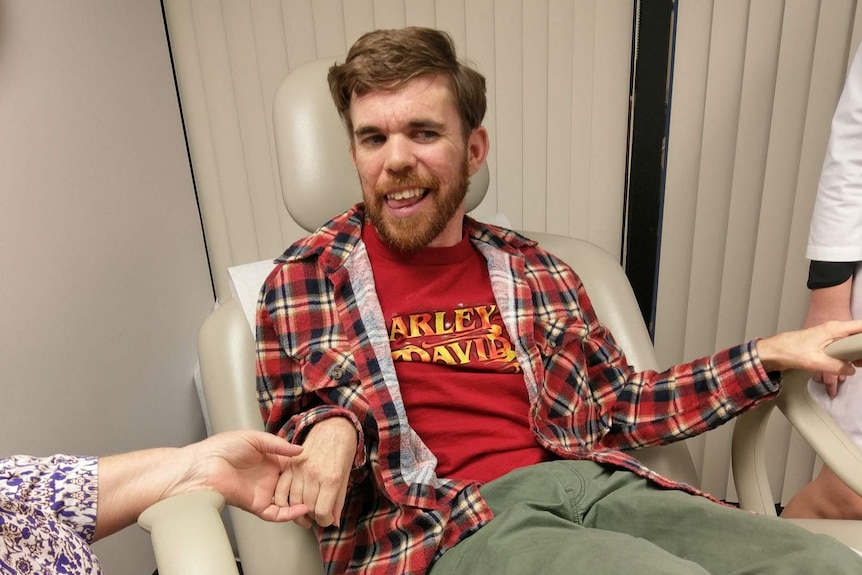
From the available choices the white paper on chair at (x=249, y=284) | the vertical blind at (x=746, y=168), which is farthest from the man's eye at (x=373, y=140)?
the vertical blind at (x=746, y=168)

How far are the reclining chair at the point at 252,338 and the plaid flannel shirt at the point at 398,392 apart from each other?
0.05m

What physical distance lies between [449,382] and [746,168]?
108cm

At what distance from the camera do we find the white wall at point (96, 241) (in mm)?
1255

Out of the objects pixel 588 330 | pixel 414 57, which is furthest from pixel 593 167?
pixel 414 57

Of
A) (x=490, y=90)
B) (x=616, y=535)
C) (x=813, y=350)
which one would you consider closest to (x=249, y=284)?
(x=616, y=535)

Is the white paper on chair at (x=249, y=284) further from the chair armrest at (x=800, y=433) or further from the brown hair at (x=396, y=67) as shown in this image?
the chair armrest at (x=800, y=433)

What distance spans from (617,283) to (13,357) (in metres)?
1.22

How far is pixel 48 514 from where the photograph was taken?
716 mm

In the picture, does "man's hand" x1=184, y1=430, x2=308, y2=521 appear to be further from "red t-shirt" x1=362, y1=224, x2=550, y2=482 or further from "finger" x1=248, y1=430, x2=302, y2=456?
"red t-shirt" x1=362, y1=224, x2=550, y2=482

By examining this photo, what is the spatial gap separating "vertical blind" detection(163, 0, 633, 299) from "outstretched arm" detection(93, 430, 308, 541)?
111 cm

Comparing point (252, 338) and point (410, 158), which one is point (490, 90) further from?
point (252, 338)

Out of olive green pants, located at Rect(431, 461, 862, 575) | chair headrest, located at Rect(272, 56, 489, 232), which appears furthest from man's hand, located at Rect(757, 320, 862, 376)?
chair headrest, located at Rect(272, 56, 489, 232)

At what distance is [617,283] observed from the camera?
4.42 ft

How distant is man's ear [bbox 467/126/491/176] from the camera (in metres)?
1.27
